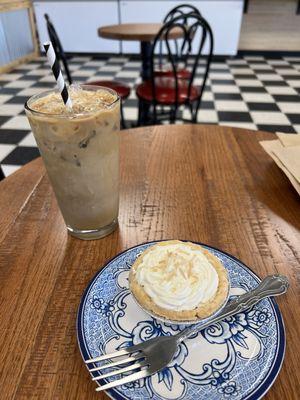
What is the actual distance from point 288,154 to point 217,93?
324cm

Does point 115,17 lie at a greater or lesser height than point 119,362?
lesser

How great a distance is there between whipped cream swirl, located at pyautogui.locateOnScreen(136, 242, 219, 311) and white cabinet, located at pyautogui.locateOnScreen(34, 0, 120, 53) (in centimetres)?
547

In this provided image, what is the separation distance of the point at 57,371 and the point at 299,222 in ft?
1.75

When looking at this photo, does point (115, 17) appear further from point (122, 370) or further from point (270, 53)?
point (122, 370)

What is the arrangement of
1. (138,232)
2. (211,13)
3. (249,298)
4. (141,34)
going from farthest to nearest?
(211,13) < (141,34) < (138,232) < (249,298)

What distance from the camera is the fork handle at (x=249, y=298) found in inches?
17.8

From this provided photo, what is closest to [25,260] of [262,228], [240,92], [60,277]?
[60,277]

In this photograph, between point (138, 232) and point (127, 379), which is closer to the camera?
point (127, 379)

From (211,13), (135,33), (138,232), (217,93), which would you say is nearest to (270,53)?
(211,13)

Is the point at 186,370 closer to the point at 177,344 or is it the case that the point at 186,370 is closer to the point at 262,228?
the point at 177,344

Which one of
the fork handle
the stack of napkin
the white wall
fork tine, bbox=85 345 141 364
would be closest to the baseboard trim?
the white wall

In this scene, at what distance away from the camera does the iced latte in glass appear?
556 mm

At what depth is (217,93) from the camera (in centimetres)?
384

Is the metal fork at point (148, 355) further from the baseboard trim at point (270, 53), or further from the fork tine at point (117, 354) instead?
the baseboard trim at point (270, 53)
